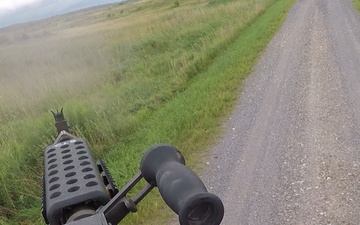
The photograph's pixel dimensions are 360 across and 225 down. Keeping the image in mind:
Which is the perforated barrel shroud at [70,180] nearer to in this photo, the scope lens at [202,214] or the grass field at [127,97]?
the scope lens at [202,214]

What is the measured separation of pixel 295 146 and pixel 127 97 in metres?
5.40

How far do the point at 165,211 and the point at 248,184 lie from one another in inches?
43.6

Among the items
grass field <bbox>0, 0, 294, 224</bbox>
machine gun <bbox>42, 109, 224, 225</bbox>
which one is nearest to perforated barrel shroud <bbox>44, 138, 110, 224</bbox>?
machine gun <bbox>42, 109, 224, 225</bbox>

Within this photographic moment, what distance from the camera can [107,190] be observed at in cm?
166

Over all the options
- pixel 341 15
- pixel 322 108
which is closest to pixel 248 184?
pixel 322 108

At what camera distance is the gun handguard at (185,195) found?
1023 millimetres

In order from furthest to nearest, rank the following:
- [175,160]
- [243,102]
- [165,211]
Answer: [243,102] < [165,211] < [175,160]

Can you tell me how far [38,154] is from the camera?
21.0 feet

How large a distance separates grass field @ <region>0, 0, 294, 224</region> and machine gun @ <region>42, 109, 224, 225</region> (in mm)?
Answer: 2896

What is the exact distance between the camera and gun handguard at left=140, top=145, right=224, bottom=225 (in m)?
1.02

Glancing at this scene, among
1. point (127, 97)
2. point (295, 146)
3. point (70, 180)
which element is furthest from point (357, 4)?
point (70, 180)

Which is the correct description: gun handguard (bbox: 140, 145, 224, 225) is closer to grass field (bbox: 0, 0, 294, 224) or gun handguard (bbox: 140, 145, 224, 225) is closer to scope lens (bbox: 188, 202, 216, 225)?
scope lens (bbox: 188, 202, 216, 225)

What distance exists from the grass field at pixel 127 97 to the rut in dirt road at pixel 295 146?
0.49 m

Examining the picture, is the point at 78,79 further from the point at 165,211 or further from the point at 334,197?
the point at 334,197
